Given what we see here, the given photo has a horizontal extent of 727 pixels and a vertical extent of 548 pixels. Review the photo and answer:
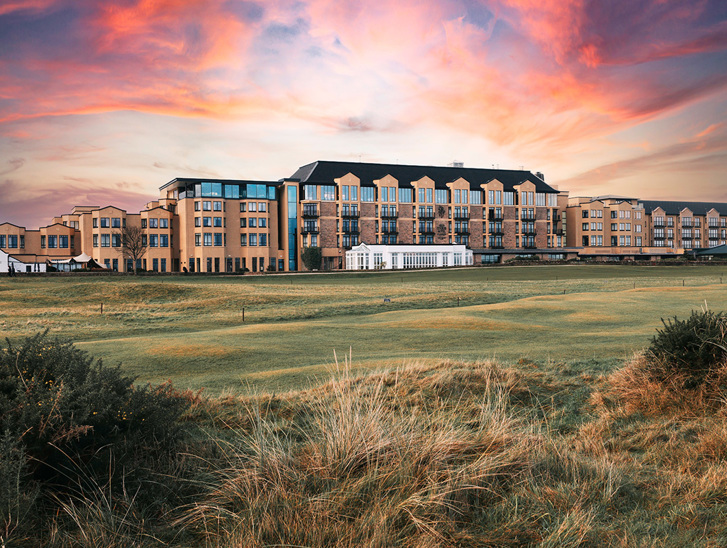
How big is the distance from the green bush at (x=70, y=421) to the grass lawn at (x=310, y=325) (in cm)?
380

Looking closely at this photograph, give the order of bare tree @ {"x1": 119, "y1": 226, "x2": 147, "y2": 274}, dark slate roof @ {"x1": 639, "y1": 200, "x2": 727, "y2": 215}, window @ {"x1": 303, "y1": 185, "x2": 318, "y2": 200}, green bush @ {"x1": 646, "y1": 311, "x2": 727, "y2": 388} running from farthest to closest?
dark slate roof @ {"x1": 639, "y1": 200, "x2": 727, "y2": 215} → window @ {"x1": 303, "y1": 185, "x2": 318, "y2": 200} → bare tree @ {"x1": 119, "y1": 226, "x2": 147, "y2": 274} → green bush @ {"x1": 646, "y1": 311, "x2": 727, "y2": 388}

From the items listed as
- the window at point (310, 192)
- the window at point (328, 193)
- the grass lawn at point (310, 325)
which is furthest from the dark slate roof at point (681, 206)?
the grass lawn at point (310, 325)

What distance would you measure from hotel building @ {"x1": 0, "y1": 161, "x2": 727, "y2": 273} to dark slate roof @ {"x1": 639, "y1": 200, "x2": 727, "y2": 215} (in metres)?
26.4

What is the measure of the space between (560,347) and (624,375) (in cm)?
750

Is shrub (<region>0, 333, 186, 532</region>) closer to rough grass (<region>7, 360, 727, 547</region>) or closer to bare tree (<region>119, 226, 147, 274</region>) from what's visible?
rough grass (<region>7, 360, 727, 547</region>)

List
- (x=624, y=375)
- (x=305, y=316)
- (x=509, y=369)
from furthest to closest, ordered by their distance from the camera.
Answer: (x=305, y=316) < (x=509, y=369) < (x=624, y=375)

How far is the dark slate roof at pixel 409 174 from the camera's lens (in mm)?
101988

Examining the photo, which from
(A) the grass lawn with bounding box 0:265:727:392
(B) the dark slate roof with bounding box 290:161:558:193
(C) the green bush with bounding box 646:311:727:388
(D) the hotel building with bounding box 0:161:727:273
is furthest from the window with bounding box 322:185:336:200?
(C) the green bush with bounding box 646:311:727:388

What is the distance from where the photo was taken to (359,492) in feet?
17.3

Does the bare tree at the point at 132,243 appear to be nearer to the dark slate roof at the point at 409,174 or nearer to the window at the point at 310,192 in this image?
the window at the point at 310,192

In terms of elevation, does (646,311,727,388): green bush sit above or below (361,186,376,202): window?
below

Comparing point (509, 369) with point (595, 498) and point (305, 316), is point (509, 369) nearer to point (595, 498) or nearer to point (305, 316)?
point (595, 498)

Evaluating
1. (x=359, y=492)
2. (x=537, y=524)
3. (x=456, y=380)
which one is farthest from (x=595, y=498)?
(x=456, y=380)

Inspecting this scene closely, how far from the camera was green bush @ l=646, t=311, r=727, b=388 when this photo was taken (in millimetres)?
9664
